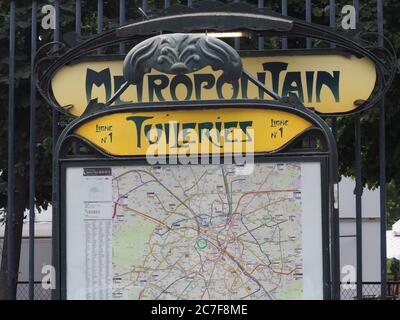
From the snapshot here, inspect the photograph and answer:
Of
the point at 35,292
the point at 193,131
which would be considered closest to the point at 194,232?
the point at 193,131

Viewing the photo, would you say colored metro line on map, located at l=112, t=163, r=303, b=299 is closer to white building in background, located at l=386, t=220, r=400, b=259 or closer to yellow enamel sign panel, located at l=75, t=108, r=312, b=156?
yellow enamel sign panel, located at l=75, t=108, r=312, b=156

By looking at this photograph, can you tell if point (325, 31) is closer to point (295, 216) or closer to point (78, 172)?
point (295, 216)

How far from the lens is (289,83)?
205 inches

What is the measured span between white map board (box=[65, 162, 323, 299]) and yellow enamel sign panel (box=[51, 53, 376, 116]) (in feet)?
1.82

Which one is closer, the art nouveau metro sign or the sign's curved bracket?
the art nouveau metro sign

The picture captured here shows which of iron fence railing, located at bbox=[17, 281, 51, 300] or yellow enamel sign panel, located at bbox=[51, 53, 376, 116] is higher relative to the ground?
yellow enamel sign panel, located at bbox=[51, 53, 376, 116]

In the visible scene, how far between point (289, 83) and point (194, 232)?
1.17m

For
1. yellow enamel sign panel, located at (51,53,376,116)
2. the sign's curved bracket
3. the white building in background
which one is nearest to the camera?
the sign's curved bracket

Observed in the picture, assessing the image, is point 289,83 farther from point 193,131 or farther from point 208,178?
point 208,178

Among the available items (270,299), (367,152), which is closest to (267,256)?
(270,299)

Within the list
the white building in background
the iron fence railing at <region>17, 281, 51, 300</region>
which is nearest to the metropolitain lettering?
the iron fence railing at <region>17, 281, 51, 300</region>

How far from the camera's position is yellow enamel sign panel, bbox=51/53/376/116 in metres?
5.13

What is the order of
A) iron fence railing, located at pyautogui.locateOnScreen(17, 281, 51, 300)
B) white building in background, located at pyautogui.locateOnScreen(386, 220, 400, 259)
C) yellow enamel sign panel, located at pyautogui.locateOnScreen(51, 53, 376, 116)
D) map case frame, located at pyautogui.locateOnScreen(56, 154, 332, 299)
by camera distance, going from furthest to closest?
white building in background, located at pyautogui.locateOnScreen(386, 220, 400, 259)
iron fence railing, located at pyautogui.locateOnScreen(17, 281, 51, 300)
yellow enamel sign panel, located at pyautogui.locateOnScreen(51, 53, 376, 116)
map case frame, located at pyautogui.locateOnScreen(56, 154, 332, 299)

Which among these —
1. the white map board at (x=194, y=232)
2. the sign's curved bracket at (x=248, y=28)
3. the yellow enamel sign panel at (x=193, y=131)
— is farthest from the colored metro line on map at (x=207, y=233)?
the sign's curved bracket at (x=248, y=28)
